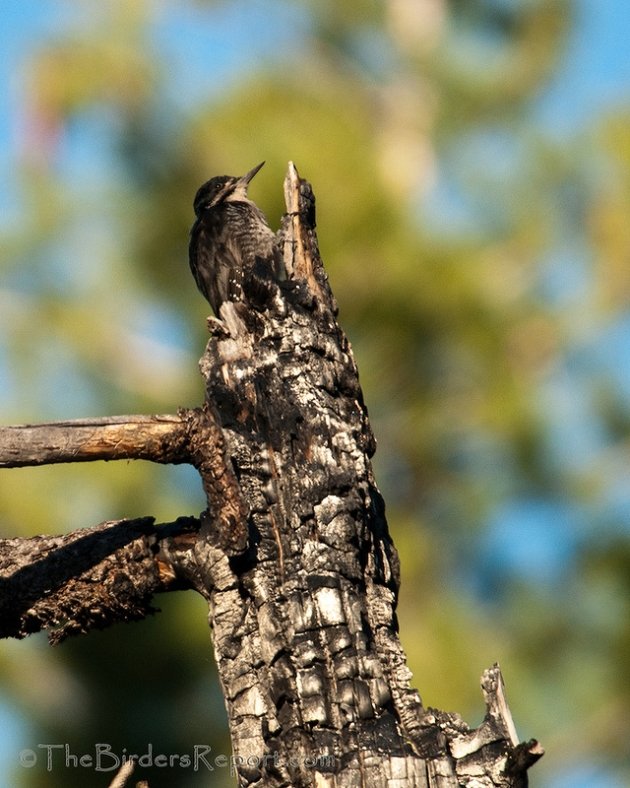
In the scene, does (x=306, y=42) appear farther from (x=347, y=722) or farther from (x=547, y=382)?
(x=347, y=722)

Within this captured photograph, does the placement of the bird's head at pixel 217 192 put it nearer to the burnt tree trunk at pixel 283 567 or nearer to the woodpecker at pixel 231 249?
the woodpecker at pixel 231 249

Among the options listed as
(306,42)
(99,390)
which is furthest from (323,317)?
(306,42)

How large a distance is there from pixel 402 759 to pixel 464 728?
0.54 feet

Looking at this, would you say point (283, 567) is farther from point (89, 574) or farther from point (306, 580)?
point (89, 574)

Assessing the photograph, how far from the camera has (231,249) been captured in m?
3.66

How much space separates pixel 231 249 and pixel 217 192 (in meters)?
1.20

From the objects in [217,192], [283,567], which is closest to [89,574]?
[283,567]

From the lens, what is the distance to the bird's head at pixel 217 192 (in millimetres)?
4570

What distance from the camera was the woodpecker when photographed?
3.07m

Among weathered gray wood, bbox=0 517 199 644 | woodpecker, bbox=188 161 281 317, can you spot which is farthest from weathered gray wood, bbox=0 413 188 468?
woodpecker, bbox=188 161 281 317

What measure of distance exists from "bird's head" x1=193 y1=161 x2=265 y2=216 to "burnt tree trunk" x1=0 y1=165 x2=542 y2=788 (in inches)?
63.9

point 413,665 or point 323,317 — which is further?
point 413,665

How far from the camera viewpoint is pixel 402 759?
95.7 inches

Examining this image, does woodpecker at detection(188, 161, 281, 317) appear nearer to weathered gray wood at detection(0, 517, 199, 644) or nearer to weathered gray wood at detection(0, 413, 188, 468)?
weathered gray wood at detection(0, 413, 188, 468)
